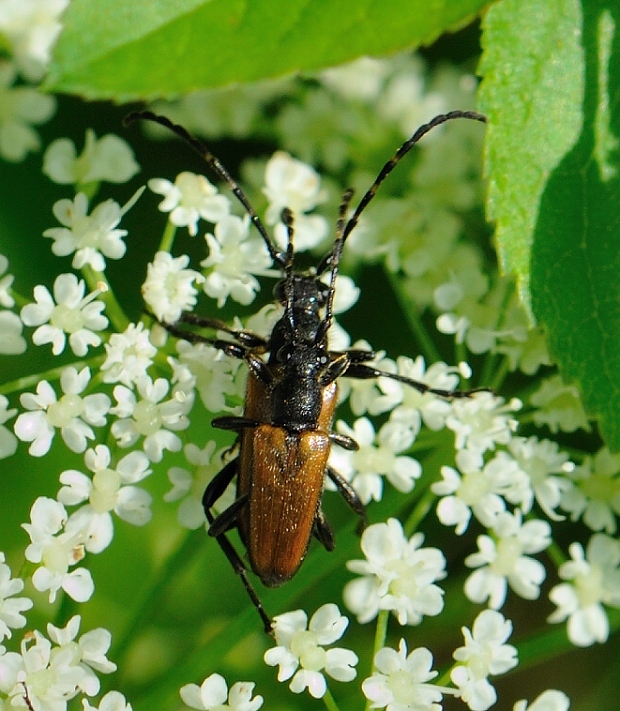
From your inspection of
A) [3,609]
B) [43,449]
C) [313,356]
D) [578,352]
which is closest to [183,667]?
[3,609]

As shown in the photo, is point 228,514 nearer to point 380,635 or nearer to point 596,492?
point 380,635

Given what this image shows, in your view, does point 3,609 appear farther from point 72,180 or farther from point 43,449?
point 72,180

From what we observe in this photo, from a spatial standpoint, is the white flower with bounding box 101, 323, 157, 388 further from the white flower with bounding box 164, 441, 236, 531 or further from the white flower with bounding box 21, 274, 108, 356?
the white flower with bounding box 164, 441, 236, 531

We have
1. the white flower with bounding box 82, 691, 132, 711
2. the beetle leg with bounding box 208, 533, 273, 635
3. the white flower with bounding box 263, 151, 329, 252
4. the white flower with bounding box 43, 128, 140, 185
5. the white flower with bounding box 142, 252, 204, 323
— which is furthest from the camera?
the white flower with bounding box 263, 151, 329, 252

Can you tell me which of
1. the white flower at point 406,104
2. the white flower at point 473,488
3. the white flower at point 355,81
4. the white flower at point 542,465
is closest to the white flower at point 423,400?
the white flower at point 473,488

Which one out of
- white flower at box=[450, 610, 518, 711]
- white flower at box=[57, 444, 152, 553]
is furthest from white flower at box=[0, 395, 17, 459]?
white flower at box=[450, 610, 518, 711]

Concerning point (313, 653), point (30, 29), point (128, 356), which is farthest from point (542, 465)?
point (30, 29)
